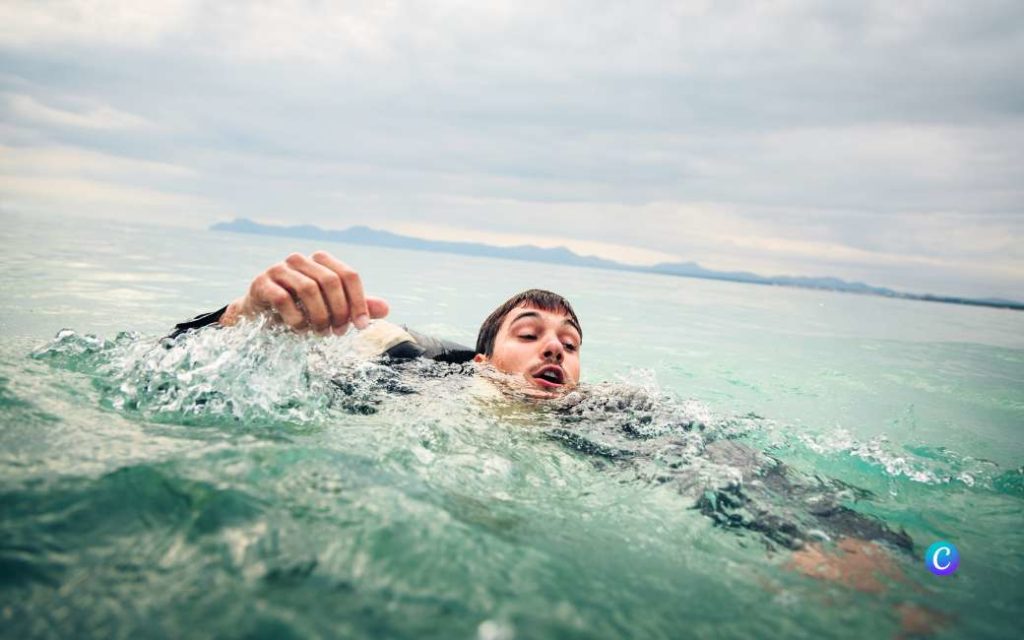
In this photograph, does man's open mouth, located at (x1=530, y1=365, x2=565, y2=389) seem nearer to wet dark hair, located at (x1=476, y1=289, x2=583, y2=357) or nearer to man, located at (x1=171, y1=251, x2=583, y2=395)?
man, located at (x1=171, y1=251, x2=583, y2=395)

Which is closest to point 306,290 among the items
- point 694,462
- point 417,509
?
point 417,509

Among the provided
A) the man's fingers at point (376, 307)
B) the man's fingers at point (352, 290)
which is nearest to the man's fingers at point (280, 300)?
the man's fingers at point (352, 290)

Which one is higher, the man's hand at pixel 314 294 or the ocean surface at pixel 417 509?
the man's hand at pixel 314 294

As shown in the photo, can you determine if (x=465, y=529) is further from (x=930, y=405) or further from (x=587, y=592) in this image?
(x=930, y=405)

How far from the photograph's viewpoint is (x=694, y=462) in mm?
3086

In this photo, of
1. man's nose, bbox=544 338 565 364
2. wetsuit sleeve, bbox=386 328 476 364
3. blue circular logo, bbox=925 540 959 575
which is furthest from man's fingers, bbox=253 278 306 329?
blue circular logo, bbox=925 540 959 575

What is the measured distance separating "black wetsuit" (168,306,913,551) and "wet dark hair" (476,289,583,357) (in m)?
0.43

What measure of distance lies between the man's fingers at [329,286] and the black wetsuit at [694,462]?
0.73 meters

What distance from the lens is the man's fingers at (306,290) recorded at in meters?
2.71

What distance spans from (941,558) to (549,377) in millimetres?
2422

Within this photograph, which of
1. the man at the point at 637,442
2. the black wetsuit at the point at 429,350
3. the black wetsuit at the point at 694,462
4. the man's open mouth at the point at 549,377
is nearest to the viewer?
the man at the point at 637,442

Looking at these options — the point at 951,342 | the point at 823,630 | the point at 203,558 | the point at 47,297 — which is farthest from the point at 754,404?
the point at 951,342

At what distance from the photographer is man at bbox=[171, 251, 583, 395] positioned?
2750 millimetres

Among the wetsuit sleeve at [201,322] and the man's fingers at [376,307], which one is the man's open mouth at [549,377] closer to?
the man's fingers at [376,307]
